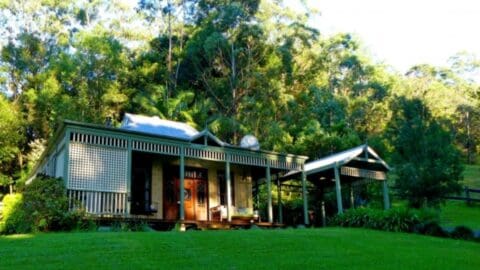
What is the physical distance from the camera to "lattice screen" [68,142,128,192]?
48.2 feet

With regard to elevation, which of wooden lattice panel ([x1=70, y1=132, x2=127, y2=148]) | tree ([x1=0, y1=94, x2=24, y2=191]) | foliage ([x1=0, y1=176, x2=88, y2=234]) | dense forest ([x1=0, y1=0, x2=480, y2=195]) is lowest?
foliage ([x1=0, y1=176, x2=88, y2=234])

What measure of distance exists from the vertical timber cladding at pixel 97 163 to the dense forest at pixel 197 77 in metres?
14.3

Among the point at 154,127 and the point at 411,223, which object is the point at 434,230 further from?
the point at 154,127

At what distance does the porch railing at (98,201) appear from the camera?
14.3 metres

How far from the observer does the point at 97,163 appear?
49.8 ft

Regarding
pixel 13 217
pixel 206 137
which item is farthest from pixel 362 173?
pixel 13 217

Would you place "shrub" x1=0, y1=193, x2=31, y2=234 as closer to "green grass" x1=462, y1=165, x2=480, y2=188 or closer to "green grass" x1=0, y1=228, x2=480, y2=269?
"green grass" x1=0, y1=228, x2=480, y2=269

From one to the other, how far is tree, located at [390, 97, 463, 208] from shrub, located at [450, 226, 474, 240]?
3.15 metres

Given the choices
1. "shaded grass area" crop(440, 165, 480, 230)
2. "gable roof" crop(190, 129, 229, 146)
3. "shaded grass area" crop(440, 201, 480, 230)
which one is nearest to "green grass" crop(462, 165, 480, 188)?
"shaded grass area" crop(440, 165, 480, 230)

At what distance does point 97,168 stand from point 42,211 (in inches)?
92.2

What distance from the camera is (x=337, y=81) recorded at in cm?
4691

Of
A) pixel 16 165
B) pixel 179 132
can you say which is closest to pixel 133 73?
pixel 16 165

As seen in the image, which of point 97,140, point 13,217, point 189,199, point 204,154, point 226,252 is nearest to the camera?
point 226,252

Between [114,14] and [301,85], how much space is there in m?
17.8
